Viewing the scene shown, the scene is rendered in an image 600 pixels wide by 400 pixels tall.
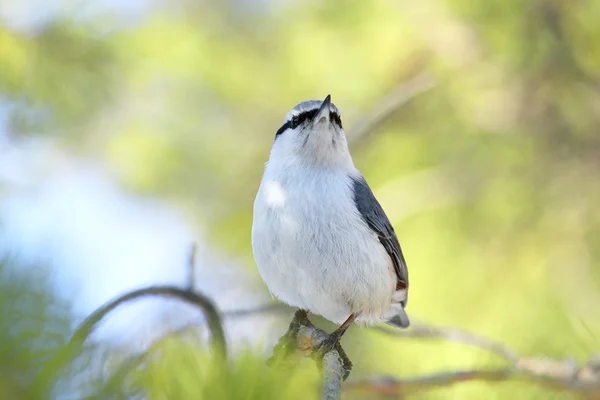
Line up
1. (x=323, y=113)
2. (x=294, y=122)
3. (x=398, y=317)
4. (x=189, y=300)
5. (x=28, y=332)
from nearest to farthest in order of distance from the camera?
(x=28, y=332), (x=189, y=300), (x=323, y=113), (x=294, y=122), (x=398, y=317)

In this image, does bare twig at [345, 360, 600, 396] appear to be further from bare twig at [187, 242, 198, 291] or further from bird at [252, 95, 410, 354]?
bare twig at [187, 242, 198, 291]

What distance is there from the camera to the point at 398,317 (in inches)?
88.4

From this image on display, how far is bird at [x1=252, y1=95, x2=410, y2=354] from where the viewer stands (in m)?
1.77

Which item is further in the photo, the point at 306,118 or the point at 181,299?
the point at 306,118

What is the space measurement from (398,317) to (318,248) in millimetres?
613

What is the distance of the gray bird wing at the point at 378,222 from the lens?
6.45 feet

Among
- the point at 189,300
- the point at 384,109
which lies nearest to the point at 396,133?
the point at 384,109

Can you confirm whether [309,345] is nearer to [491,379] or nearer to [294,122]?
[491,379]

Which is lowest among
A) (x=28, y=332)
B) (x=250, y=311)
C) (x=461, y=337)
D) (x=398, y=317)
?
(x=28, y=332)

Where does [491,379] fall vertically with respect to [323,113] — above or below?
below

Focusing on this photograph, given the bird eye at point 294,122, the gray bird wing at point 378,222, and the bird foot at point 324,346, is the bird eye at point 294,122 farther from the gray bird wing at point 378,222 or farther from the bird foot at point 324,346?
the bird foot at point 324,346

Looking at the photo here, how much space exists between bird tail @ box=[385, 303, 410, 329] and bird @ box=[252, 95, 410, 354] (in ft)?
0.27

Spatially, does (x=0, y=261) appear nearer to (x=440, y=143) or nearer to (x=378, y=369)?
(x=378, y=369)

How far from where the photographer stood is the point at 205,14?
372 centimetres
